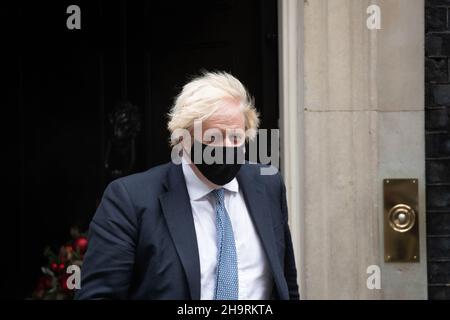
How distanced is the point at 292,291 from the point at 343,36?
1.69m

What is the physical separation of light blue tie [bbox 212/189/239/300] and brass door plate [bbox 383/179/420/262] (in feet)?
5.51

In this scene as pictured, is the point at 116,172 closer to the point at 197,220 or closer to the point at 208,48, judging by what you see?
the point at 208,48

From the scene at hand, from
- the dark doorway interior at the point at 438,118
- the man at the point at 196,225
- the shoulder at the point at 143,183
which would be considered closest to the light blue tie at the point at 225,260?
the man at the point at 196,225

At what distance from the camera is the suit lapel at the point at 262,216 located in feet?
7.50

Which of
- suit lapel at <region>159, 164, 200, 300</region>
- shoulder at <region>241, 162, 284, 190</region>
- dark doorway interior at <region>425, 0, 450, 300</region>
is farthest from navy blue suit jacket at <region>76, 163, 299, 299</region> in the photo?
dark doorway interior at <region>425, 0, 450, 300</region>

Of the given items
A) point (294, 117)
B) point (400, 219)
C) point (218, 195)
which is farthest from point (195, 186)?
point (400, 219)

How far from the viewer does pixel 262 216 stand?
2.36 m

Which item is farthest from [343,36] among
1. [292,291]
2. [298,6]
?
[292,291]

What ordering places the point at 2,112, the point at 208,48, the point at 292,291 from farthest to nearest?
the point at 2,112
the point at 208,48
the point at 292,291

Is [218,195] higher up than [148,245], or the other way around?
[218,195]

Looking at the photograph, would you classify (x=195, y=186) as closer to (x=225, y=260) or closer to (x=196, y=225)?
(x=196, y=225)

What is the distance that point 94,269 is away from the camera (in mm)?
2184

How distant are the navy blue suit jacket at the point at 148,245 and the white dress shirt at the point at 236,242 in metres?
0.03

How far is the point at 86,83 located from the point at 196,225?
2.72 metres
